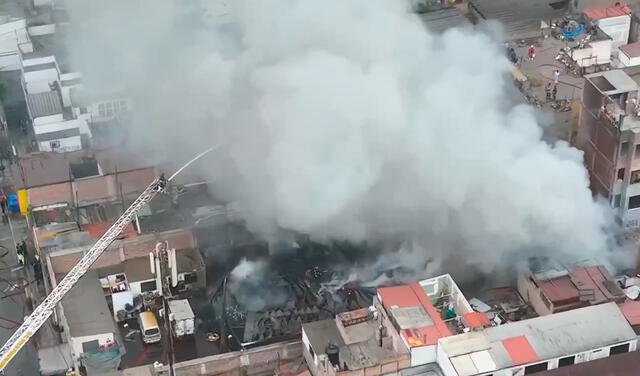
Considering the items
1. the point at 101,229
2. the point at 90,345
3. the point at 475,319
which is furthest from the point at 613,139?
the point at 90,345

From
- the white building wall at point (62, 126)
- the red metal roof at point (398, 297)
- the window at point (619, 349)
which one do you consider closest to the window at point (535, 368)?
the window at point (619, 349)

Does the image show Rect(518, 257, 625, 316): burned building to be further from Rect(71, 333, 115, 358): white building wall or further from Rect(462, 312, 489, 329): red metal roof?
Rect(71, 333, 115, 358): white building wall

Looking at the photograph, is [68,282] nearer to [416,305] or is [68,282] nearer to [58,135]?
[416,305]

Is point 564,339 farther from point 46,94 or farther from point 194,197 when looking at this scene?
point 46,94

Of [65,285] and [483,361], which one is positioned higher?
[65,285]

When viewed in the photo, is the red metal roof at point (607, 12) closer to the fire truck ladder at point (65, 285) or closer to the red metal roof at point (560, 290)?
the red metal roof at point (560, 290)

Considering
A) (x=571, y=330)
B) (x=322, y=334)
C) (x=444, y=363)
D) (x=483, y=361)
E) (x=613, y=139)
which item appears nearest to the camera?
(x=483, y=361)

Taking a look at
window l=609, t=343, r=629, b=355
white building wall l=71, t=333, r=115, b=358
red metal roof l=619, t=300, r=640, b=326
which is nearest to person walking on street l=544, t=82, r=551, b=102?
red metal roof l=619, t=300, r=640, b=326
